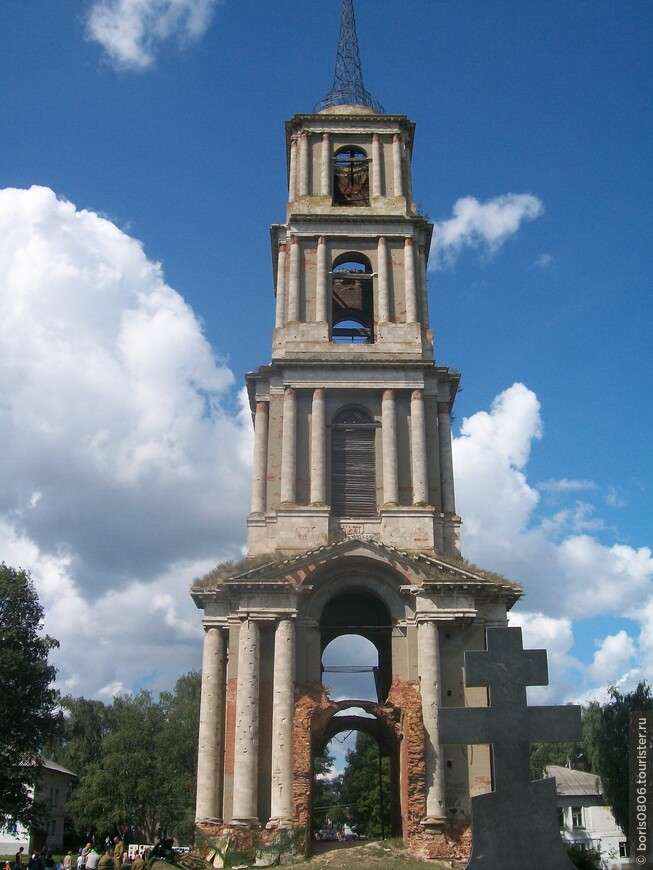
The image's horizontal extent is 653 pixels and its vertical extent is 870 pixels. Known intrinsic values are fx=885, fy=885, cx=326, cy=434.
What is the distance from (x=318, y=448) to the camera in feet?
98.3

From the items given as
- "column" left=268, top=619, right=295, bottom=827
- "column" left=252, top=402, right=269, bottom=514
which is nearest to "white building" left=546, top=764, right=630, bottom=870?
"column" left=252, top=402, right=269, bottom=514

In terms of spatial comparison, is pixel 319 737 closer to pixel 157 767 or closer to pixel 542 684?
pixel 542 684

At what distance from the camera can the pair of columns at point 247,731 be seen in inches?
953

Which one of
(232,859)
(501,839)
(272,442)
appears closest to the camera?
(501,839)

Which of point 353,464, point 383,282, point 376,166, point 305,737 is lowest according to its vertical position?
point 305,737

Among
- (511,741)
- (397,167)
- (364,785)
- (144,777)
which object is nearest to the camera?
(511,741)

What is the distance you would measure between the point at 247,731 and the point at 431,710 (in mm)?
5196

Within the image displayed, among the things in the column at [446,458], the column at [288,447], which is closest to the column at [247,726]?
the column at [288,447]

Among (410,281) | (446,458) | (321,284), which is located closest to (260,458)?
(446,458)

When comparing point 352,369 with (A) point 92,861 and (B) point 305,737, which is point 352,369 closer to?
(B) point 305,737

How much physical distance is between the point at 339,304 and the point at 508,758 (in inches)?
1026

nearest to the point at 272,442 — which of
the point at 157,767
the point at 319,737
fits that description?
the point at 319,737

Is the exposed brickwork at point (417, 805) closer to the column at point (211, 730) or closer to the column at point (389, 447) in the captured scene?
the column at point (211, 730)

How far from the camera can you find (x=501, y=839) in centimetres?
1109
